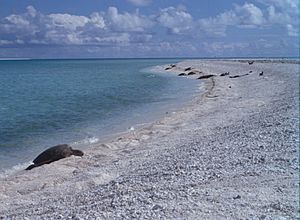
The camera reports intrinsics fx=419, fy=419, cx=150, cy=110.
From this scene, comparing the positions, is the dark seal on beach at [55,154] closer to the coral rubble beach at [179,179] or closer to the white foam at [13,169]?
the white foam at [13,169]

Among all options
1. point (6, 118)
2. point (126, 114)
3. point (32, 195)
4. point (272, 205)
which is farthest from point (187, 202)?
point (6, 118)

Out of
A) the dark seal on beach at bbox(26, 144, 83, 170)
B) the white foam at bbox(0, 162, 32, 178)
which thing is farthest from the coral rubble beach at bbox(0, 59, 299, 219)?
the white foam at bbox(0, 162, 32, 178)

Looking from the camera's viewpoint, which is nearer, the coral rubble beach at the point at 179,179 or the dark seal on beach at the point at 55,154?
the coral rubble beach at the point at 179,179

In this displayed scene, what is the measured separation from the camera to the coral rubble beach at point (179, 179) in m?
7.25

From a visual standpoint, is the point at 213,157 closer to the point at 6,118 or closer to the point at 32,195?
the point at 32,195

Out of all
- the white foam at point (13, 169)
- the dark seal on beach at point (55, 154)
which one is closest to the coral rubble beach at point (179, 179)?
the dark seal on beach at point (55, 154)

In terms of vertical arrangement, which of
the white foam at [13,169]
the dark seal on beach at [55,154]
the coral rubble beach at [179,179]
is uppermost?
the coral rubble beach at [179,179]

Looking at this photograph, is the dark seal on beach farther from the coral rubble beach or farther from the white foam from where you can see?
the coral rubble beach

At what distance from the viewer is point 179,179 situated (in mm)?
9148

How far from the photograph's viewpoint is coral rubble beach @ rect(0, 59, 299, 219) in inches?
286

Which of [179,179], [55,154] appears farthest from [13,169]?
[179,179]

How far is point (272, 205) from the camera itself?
7.03 metres

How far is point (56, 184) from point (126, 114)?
1717cm

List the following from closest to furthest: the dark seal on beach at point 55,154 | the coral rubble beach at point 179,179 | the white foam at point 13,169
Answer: the coral rubble beach at point 179,179 → the white foam at point 13,169 → the dark seal on beach at point 55,154
